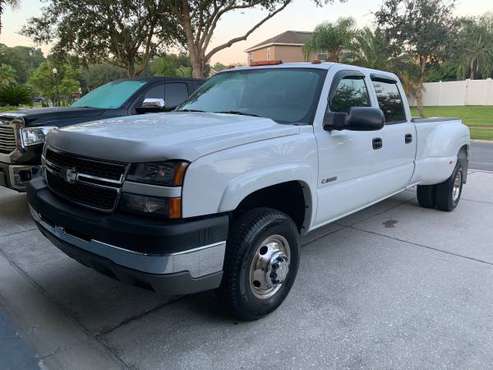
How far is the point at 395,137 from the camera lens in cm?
455

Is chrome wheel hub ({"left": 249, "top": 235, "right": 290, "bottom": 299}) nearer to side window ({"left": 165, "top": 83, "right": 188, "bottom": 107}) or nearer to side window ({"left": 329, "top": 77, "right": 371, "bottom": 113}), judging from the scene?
side window ({"left": 329, "top": 77, "right": 371, "bottom": 113})

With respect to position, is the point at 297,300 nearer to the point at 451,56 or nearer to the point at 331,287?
the point at 331,287

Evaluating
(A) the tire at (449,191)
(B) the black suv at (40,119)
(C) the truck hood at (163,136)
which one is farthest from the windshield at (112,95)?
(A) the tire at (449,191)

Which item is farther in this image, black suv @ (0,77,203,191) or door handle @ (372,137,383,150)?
black suv @ (0,77,203,191)

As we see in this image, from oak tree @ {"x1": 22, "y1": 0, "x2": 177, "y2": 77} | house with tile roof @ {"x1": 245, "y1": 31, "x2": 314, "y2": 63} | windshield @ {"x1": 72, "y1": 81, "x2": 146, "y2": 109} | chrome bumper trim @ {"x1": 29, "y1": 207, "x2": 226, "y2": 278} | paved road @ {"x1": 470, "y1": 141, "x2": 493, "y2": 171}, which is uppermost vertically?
house with tile roof @ {"x1": 245, "y1": 31, "x2": 314, "y2": 63}

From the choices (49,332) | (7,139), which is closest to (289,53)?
(7,139)

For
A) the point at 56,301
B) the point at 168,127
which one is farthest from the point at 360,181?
the point at 56,301

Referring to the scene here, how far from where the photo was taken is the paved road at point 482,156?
9969 mm

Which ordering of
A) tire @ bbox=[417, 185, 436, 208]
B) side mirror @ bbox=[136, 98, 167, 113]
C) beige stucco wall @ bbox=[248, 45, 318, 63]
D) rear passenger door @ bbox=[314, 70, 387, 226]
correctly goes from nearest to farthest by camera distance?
rear passenger door @ bbox=[314, 70, 387, 226] < side mirror @ bbox=[136, 98, 167, 113] < tire @ bbox=[417, 185, 436, 208] < beige stucco wall @ bbox=[248, 45, 318, 63]

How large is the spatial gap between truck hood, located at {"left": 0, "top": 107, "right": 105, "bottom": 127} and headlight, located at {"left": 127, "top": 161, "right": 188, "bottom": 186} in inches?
135

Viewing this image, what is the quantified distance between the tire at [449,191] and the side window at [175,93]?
4.21 metres

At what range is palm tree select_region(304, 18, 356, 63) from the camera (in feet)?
128

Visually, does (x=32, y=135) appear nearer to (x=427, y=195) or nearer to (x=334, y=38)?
(x=427, y=195)

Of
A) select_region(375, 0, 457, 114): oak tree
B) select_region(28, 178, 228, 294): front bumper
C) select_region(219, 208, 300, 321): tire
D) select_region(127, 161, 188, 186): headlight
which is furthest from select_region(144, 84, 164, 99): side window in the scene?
select_region(375, 0, 457, 114): oak tree
